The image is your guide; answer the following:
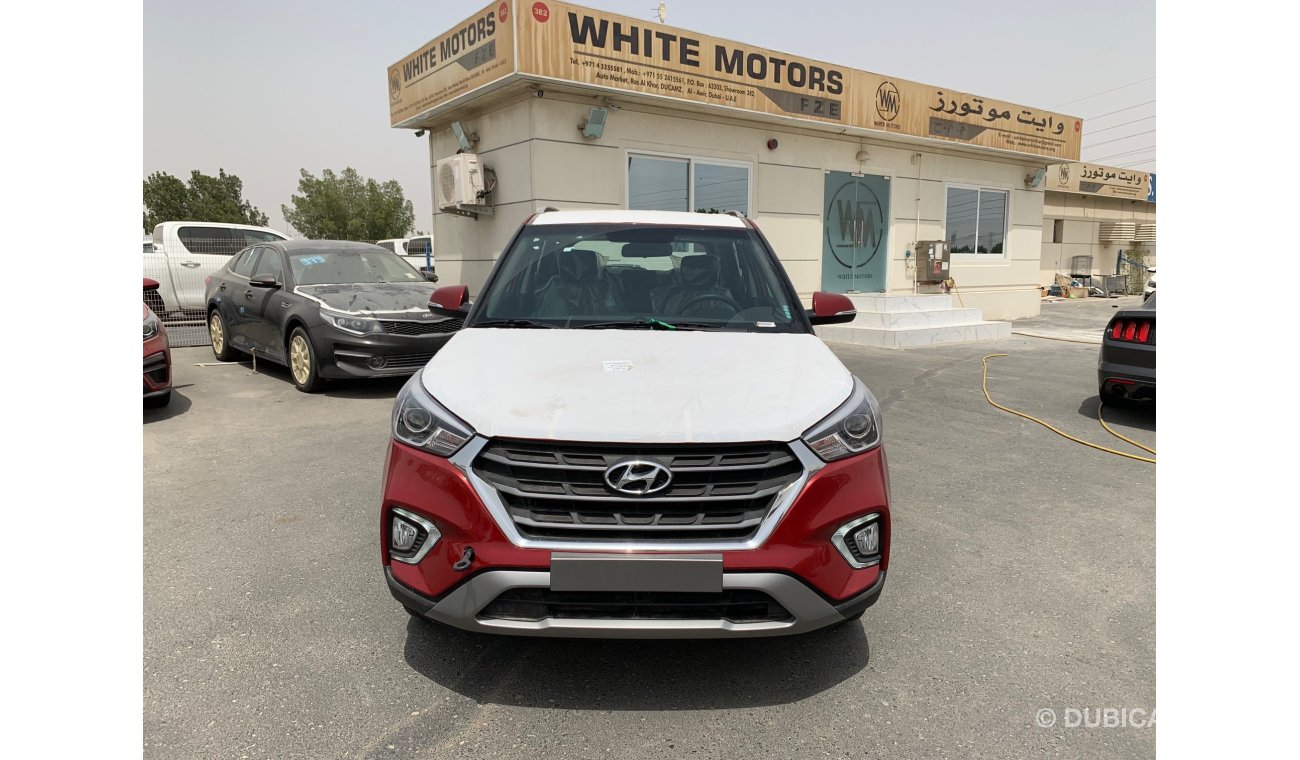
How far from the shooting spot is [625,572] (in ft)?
6.81

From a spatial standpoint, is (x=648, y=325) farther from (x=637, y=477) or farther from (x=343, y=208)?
(x=343, y=208)

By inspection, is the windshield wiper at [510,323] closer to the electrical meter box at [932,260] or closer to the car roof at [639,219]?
the car roof at [639,219]

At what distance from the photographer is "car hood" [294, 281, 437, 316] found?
7.13 m

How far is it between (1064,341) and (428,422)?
13152mm

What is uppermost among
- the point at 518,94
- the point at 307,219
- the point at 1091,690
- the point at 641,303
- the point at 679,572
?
the point at 307,219

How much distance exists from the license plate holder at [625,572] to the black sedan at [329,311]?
5.54 meters

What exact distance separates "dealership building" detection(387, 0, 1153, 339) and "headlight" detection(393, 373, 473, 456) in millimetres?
7916

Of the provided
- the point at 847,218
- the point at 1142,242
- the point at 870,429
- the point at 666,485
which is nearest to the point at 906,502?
the point at 870,429

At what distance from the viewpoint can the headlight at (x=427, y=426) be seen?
7.42ft

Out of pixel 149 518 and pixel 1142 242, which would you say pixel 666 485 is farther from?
pixel 1142 242

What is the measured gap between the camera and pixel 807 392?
2480mm

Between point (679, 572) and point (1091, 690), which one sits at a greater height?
point (679, 572)

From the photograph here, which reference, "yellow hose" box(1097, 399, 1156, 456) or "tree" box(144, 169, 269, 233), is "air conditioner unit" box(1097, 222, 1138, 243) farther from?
"tree" box(144, 169, 269, 233)

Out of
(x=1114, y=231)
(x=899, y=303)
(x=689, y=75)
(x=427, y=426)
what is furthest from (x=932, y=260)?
(x=1114, y=231)
